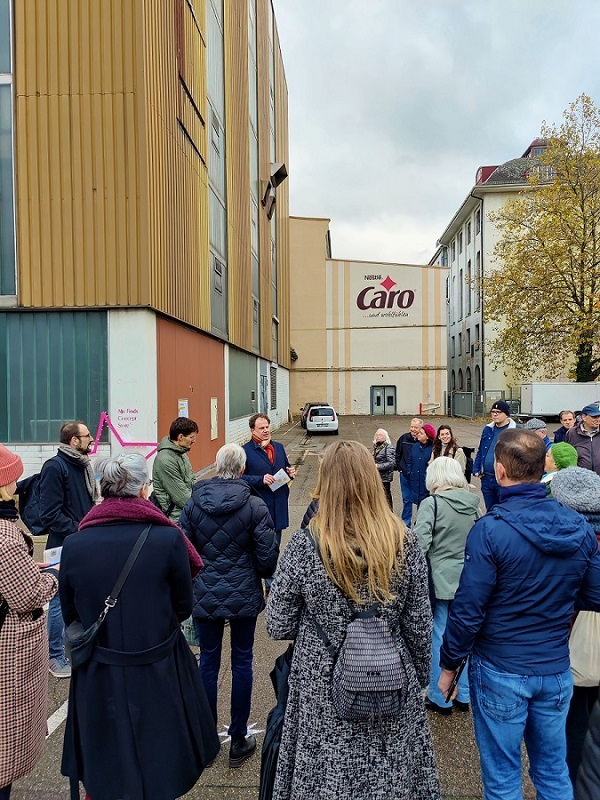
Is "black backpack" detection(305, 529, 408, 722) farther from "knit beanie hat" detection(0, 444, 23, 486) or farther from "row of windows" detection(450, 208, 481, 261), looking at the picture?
"row of windows" detection(450, 208, 481, 261)

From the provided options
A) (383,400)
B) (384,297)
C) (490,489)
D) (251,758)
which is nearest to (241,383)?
(490,489)

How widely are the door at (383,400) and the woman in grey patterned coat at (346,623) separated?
1382 inches

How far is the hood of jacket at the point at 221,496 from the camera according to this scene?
9.50 feet

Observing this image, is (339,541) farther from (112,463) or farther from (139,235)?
(139,235)

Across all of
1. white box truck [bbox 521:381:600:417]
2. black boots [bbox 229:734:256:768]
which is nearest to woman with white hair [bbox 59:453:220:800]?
black boots [bbox 229:734:256:768]

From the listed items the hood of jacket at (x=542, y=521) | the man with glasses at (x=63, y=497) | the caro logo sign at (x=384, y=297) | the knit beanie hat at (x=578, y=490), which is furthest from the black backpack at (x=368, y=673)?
the caro logo sign at (x=384, y=297)

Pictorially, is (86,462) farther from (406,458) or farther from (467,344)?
(467,344)

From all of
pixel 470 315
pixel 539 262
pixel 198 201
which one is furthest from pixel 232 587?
pixel 470 315

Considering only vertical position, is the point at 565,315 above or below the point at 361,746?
above

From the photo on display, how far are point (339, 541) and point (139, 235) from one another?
871 centimetres

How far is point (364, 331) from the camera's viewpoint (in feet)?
121

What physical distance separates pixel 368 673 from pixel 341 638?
0.16 m

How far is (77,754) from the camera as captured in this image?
2.22 m

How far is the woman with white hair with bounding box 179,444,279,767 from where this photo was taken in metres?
2.93
